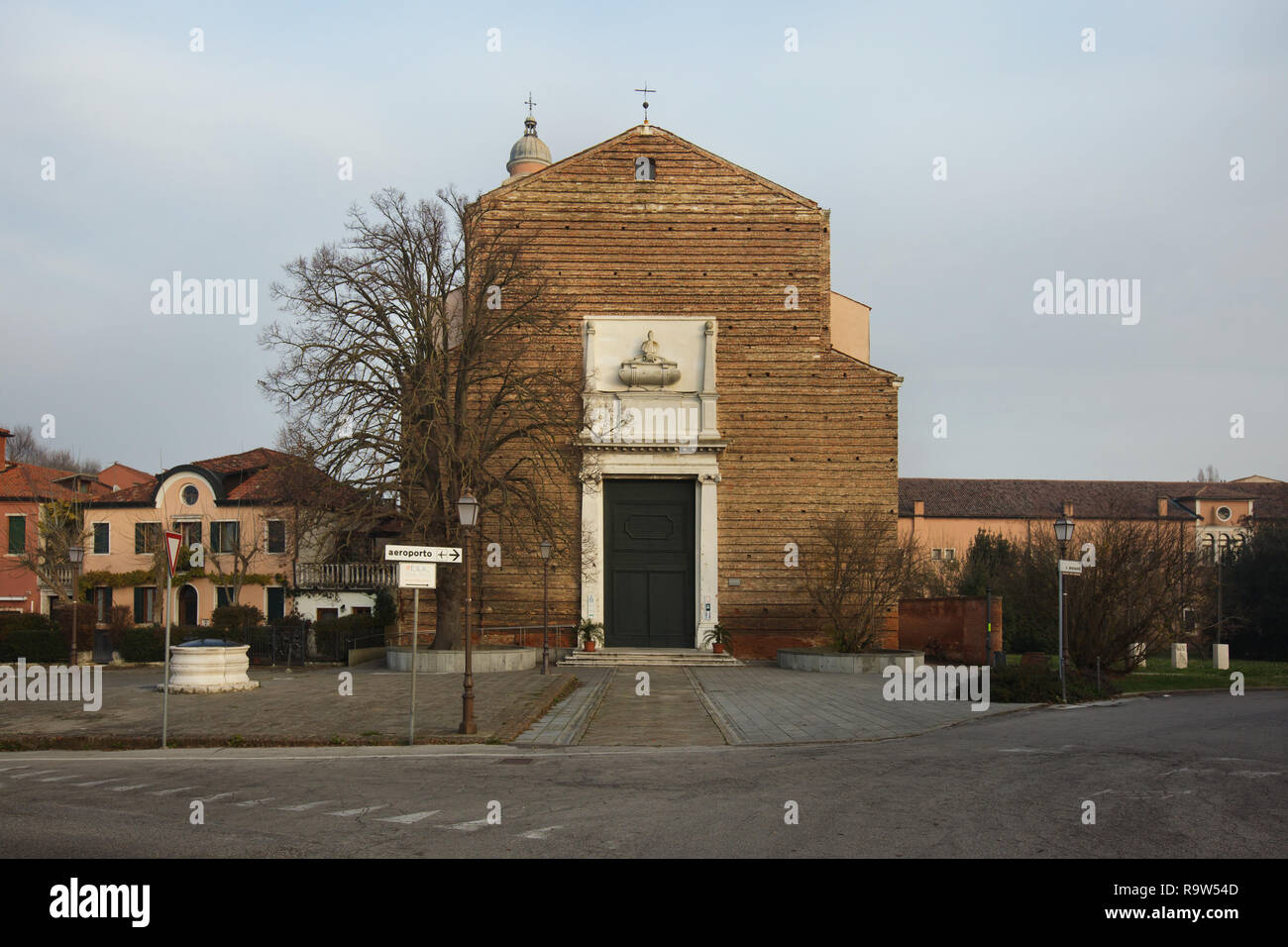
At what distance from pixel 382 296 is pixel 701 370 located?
10.7m

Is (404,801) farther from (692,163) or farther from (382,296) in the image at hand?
(692,163)

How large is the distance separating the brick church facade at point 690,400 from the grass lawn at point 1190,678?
26.5 ft

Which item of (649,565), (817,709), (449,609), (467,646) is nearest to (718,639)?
(649,565)

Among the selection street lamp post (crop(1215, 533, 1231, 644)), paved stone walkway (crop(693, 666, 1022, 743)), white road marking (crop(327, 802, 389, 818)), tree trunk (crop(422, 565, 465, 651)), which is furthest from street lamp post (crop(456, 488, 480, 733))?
street lamp post (crop(1215, 533, 1231, 644))

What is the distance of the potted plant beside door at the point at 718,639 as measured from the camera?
31.9 metres

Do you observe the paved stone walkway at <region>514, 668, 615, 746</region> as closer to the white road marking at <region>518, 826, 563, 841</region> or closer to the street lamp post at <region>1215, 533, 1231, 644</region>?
the white road marking at <region>518, 826, 563, 841</region>

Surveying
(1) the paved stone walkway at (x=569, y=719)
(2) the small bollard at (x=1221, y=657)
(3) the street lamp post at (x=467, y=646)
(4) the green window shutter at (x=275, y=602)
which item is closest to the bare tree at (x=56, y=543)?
(4) the green window shutter at (x=275, y=602)

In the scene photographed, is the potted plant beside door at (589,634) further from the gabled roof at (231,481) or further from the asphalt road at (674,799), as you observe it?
the asphalt road at (674,799)

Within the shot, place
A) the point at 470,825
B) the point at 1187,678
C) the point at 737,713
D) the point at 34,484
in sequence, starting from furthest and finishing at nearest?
the point at 34,484, the point at 1187,678, the point at 737,713, the point at 470,825

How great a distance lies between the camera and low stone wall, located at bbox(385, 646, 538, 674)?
26859mm

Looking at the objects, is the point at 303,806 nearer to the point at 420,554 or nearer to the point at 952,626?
the point at 420,554

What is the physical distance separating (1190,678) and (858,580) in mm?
10095

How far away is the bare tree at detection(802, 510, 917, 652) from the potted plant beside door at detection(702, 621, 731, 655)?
2.92m

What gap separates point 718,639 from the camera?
3203 cm
